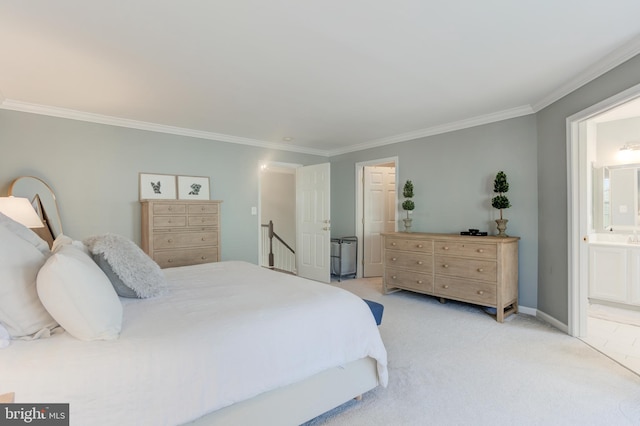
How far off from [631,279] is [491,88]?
2.91m

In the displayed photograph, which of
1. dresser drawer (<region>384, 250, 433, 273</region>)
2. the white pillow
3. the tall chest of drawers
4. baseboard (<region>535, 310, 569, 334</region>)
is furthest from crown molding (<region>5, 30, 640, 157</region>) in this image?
the white pillow

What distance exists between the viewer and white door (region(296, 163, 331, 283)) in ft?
17.5

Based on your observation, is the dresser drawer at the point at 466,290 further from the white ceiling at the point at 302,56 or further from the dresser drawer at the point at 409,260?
the white ceiling at the point at 302,56

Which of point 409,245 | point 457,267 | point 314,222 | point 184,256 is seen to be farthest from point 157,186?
point 457,267

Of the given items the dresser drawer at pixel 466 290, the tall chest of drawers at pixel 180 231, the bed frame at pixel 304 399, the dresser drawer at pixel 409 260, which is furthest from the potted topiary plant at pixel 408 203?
the bed frame at pixel 304 399

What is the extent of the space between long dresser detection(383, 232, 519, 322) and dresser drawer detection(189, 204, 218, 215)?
7.84ft

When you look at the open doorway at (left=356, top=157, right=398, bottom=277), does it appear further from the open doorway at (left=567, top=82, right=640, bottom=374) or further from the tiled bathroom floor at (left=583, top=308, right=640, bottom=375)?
the tiled bathroom floor at (left=583, top=308, right=640, bottom=375)

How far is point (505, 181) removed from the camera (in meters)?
3.79

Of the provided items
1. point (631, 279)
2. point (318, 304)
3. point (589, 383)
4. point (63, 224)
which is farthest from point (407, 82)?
point (63, 224)

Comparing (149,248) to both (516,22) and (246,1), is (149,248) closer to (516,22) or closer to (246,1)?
(246,1)

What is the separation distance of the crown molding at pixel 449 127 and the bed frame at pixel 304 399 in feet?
10.9

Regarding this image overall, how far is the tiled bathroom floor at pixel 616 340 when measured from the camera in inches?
103

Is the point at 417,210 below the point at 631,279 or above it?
above

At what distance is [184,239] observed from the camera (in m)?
4.00
